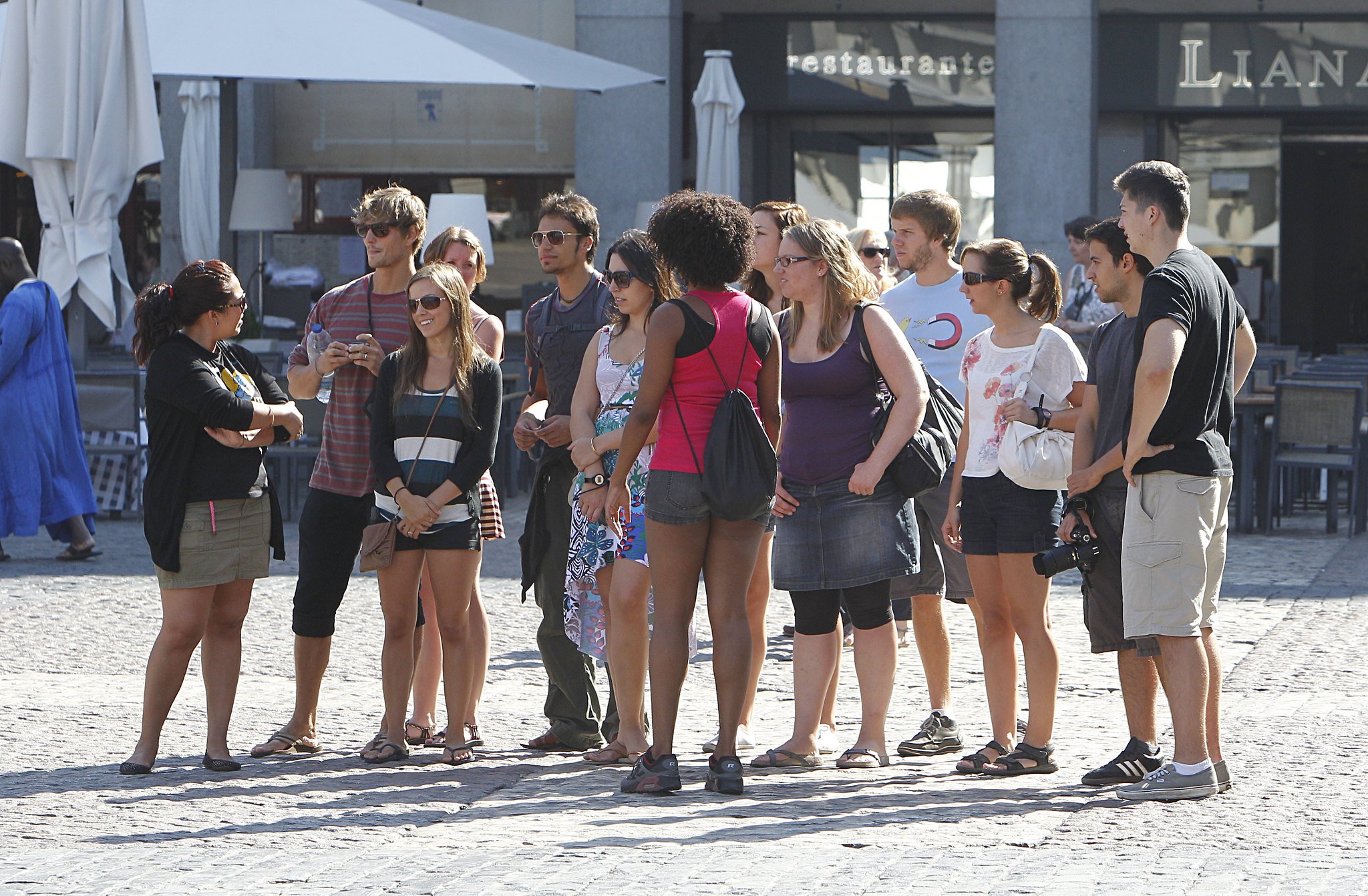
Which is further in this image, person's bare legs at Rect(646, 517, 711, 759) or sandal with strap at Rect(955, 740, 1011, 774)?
sandal with strap at Rect(955, 740, 1011, 774)

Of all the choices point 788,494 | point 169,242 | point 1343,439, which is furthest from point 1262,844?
point 169,242

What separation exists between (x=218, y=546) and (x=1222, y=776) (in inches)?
130

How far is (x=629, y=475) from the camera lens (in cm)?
605

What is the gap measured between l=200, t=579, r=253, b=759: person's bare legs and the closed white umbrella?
10623 mm

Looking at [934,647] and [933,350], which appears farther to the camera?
[933,350]

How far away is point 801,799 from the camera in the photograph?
5750 millimetres

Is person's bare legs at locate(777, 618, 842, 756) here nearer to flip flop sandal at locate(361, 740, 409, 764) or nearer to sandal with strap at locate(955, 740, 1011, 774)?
sandal with strap at locate(955, 740, 1011, 774)

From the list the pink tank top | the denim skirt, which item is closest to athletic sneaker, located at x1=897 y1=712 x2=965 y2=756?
the denim skirt

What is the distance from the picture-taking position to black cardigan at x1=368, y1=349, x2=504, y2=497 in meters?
6.18

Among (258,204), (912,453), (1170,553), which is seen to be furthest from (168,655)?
(258,204)

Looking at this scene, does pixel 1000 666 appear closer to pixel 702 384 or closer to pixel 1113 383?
pixel 1113 383

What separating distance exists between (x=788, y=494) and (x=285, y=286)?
14397mm

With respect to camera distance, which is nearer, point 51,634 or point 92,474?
point 51,634

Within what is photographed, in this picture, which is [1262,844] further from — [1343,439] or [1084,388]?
[1343,439]
